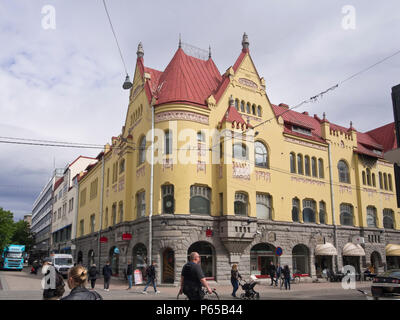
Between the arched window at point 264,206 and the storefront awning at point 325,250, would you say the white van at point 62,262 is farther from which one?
the storefront awning at point 325,250

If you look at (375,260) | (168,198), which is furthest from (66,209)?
(375,260)

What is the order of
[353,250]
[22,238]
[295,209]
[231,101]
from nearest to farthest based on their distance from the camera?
1. [231,101]
2. [295,209]
3. [353,250]
4. [22,238]

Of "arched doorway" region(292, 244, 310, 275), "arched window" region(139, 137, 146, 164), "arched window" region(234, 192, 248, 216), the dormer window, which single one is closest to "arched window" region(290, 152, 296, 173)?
the dormer window

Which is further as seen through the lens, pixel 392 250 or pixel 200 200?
pixel 392 250

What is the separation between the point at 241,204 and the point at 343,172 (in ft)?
42.1

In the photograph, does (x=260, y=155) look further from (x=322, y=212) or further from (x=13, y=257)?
(x=13, y=257)

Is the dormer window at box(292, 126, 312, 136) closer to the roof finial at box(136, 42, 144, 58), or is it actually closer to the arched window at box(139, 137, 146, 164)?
the arched window at box(139, 137, 146, 164)

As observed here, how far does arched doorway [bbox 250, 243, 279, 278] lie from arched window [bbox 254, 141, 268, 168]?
607 centimetres

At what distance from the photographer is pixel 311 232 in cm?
3145

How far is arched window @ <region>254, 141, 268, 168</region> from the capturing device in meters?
29.9

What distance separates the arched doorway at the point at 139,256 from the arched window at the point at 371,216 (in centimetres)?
2101

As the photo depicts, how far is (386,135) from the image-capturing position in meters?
42.5
